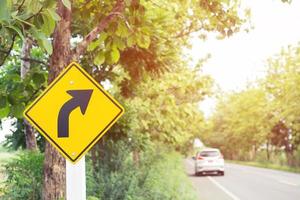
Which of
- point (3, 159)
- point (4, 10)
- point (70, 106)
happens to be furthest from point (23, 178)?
point (4, 10)

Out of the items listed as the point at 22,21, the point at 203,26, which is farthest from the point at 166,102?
the point at 22,21

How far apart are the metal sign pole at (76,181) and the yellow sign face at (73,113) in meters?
0.11

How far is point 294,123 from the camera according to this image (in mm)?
36219

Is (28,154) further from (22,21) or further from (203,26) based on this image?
(203,26)

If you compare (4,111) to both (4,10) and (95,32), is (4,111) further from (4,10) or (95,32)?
(4,10)

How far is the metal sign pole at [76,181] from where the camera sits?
13.7 ft

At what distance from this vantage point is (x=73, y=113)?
4176 millimetres

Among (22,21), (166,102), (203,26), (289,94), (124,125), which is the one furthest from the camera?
(289,94)

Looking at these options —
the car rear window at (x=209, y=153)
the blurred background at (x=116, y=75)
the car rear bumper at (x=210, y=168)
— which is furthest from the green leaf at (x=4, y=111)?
the car rear window at (x=209, y=153)

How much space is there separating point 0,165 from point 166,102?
8995 millimetres

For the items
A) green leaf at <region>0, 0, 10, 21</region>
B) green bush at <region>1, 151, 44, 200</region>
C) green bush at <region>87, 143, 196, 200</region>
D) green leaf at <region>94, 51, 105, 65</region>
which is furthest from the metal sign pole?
green bush at <region>87, 143, 196, 200</region>

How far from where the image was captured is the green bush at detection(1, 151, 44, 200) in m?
6.84

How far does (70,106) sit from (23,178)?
10.3ft

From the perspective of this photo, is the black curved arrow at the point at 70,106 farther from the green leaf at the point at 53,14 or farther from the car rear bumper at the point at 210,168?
the car rear bumper at the point at 210,168
